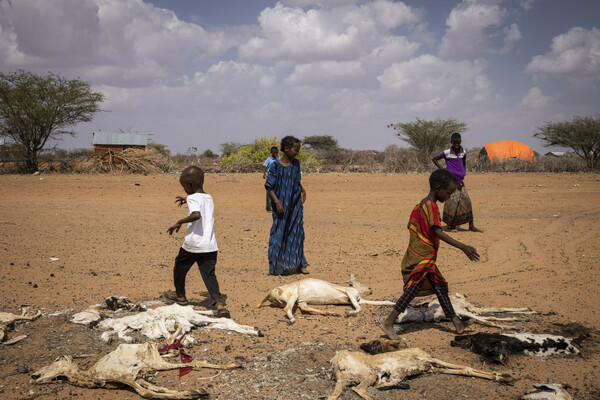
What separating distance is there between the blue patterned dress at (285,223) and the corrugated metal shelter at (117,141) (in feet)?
68.4

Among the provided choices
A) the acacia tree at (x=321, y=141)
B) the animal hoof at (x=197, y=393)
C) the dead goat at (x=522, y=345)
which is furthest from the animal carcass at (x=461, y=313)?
the acacia tree at (x=321, y=141)

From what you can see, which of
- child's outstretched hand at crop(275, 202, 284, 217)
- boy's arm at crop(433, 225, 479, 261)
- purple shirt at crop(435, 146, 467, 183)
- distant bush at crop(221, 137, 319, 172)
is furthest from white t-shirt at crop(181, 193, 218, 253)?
distant bush at crop(221, 137, 319, 172)

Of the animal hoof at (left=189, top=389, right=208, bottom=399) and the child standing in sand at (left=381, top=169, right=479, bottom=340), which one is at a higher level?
the child standing in sand at (left=381, top=169, right=479, bottom=340)

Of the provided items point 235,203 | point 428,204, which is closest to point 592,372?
point 428,204

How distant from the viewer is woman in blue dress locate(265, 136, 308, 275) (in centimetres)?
702

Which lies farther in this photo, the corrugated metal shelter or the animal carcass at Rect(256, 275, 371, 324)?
the corrugated metal shelter

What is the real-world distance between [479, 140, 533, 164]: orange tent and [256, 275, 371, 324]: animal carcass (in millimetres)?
25130

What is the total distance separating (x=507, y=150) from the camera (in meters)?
29.3

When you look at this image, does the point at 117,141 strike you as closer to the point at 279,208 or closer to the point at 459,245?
the point at 279,208

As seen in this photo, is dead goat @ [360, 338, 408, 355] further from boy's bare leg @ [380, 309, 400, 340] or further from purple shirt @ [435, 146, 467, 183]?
purple shirt @ [435, 146, 467, 183]

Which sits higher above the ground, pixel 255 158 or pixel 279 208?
pixel 255 158

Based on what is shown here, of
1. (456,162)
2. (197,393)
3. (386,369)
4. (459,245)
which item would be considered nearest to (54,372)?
(197,393)

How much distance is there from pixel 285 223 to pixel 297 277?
800 mm

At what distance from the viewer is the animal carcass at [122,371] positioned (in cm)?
362
